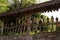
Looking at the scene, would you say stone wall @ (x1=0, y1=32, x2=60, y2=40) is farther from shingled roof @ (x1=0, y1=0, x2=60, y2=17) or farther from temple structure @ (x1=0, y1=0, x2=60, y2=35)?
shingled roof @ (x1=0, y1=0, x2=60, y2=17)

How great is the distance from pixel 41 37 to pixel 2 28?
3476 mm

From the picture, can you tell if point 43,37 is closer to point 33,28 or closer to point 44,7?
point 33,28

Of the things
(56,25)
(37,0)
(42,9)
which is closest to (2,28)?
(42,9)

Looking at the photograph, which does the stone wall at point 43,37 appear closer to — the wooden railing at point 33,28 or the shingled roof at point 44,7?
the wooden railing at point 33,28

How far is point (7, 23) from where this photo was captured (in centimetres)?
1260

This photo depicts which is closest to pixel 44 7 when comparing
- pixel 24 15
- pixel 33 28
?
pixel 33 28

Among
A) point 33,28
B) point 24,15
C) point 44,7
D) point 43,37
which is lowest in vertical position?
point 43,37

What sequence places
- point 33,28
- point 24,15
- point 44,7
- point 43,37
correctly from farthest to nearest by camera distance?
point 24,15 < point 33,28 < point 44,7 < point 43,37

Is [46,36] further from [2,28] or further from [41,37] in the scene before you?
[2,28]

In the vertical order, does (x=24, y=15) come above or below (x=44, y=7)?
below

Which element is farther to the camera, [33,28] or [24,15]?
[24,15]

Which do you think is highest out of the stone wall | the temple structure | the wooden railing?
the temple structure

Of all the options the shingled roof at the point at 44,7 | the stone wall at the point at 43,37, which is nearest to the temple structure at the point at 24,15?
the shingled roof at the point at 44,7

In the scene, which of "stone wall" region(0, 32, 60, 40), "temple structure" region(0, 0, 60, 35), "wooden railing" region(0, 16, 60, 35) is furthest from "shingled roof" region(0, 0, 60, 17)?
"stone wall" region(0, 32, 60, 40)
